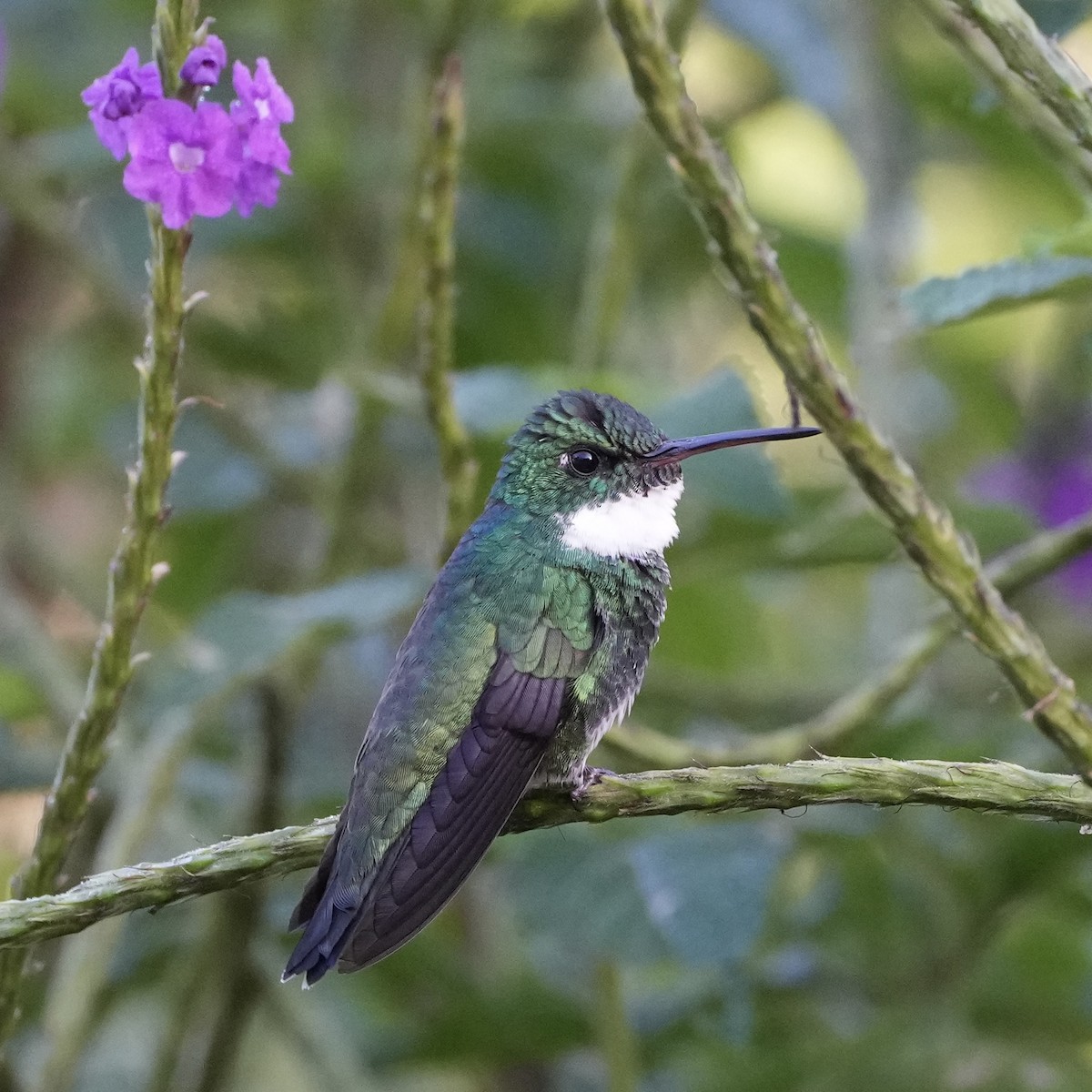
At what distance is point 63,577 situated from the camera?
3.34m

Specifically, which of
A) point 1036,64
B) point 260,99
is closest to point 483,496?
point 260,99

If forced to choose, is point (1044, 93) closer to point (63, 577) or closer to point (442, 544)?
point (442, 544)

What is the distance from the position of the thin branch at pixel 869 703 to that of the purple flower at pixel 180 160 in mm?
805

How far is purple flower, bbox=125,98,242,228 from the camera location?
1.32 m

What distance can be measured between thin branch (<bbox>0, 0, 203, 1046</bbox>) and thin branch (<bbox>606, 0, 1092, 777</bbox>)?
0.42 meters

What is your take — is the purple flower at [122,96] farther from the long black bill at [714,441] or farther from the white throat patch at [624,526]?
the white throat patch at [624,526]

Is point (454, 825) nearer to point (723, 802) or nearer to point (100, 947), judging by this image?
point (723, 802)

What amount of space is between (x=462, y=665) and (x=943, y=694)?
6.96ft

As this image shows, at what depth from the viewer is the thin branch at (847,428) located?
1379mm

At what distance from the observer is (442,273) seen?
1761mm

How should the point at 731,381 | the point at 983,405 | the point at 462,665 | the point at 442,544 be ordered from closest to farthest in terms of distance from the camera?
the point at 462,665
the point at 442,544
the point at 731,381
the point at 983,405

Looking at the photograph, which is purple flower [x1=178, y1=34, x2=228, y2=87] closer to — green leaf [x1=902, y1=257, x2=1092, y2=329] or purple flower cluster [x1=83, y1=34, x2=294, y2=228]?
purple flower cluster [x1=83, y1=34, x2=294, y2=228]

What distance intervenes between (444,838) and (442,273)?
611 millimetres

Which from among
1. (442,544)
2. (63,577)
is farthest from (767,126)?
(442,544)
